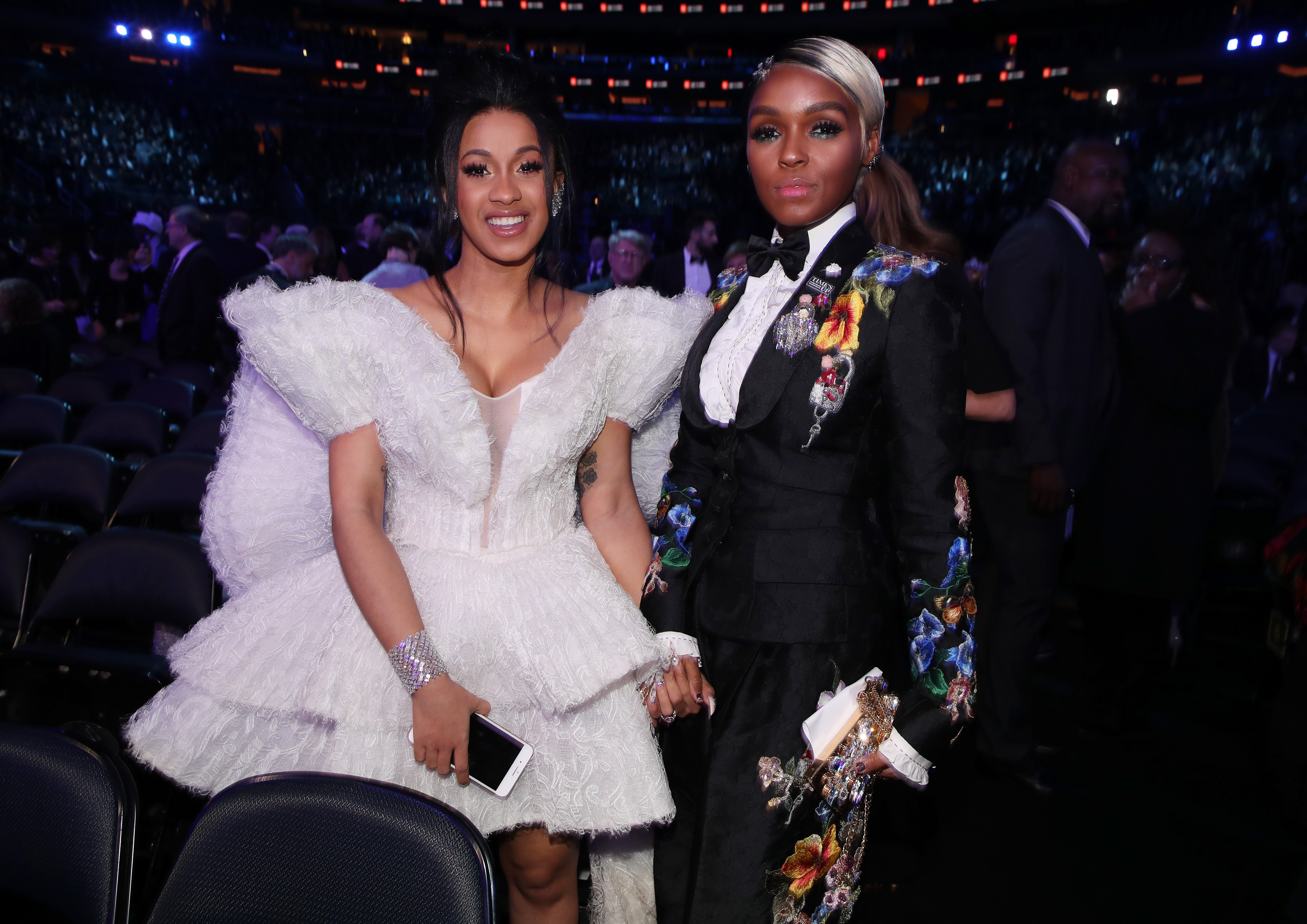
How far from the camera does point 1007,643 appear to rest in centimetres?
274

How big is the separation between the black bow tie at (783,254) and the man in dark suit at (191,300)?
457 centimetres

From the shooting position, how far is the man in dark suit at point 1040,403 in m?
2.57

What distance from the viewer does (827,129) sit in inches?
51.4

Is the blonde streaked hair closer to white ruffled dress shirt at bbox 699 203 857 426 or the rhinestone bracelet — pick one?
white ruffled dress shirt at bbox 699 203 857 426

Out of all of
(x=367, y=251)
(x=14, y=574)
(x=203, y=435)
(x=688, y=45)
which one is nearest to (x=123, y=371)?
(x=367, y=251)

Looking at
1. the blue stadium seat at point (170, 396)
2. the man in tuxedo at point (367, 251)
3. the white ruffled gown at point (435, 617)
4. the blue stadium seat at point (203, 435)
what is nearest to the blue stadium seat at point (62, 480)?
the blue stadium seat at point (203, 435)

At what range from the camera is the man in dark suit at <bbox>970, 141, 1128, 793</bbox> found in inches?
101

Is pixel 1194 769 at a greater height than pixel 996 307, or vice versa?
pixel 996 307

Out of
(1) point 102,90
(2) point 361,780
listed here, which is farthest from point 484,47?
(1) point 102,90

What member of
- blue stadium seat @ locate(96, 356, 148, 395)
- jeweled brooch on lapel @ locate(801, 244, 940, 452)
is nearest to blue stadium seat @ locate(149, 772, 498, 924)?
jeweled brooch on lapel @ locate(801, 244, 940, 452)

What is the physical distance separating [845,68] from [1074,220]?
1.73 m

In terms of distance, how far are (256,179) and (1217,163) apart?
1566 cm

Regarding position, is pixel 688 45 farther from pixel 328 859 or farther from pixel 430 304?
pixel 328 859

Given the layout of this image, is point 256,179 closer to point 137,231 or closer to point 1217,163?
point 137,231
